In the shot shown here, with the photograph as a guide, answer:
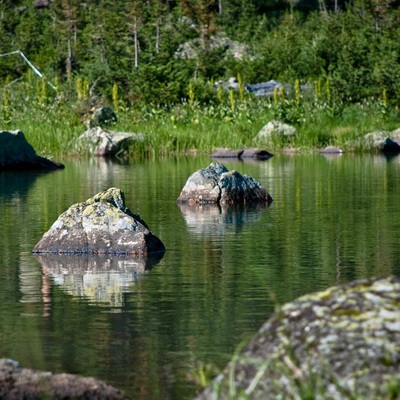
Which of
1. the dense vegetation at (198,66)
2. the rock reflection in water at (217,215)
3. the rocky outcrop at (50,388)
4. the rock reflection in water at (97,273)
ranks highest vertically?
the dense vegetation at (198,66)

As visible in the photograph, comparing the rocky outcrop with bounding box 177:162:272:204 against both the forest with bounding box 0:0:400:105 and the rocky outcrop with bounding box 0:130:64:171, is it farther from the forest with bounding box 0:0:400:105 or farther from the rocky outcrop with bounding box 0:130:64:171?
the forest with bounding box 0:0:400:105

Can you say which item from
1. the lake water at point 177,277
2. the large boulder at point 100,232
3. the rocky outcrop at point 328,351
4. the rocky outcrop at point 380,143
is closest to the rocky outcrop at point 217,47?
the rocky outcrop at point 380,143

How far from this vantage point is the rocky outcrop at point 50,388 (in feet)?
21.3

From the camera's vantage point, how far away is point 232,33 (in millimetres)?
73500

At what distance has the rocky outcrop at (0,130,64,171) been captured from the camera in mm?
34125

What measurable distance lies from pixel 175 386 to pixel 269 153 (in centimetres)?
3129

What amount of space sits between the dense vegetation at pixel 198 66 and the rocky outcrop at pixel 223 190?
61.7ft

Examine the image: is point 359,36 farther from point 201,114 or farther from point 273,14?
point 273,14

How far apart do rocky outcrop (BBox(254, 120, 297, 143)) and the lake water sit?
16.8 meters

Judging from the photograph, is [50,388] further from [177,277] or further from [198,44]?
[198,44]

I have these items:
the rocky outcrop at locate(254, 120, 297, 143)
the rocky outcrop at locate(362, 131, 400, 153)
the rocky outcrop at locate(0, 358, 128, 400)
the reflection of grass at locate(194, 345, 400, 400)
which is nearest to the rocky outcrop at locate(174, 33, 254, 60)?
the rocky outcrop at locate(254, 120, 297, 143)

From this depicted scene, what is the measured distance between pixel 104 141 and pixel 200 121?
→ 416 centimetres

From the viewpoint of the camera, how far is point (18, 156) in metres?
34.2

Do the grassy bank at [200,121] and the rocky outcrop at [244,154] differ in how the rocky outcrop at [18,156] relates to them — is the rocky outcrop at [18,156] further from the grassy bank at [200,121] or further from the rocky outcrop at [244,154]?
the rocky outcrop at [244,154]
